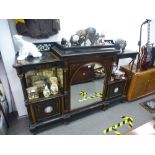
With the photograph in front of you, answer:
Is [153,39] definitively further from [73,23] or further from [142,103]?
[73,23]

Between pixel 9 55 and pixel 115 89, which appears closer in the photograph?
pixel 9 55

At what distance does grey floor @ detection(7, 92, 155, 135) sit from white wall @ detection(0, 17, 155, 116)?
0.81 ft

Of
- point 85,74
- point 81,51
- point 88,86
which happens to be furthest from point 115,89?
point 81,51

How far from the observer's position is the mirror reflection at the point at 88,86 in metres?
1.64

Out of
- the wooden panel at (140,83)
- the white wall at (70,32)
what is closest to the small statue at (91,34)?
the white wall at (70,32)

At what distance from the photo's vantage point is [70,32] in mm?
1653

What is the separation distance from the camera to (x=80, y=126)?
1.68 m

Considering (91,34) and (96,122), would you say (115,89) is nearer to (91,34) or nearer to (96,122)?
(96,122)

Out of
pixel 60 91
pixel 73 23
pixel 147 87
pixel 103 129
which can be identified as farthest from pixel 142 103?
pixel 73 23

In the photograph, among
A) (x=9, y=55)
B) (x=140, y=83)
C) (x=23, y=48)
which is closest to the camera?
(x=23, y=48)

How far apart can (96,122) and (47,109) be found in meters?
Answer: 0.73

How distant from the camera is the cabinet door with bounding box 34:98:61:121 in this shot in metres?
1.42

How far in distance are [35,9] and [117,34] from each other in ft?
5.29

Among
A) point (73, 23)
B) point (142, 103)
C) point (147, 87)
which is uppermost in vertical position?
point (73, 23)
